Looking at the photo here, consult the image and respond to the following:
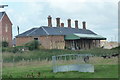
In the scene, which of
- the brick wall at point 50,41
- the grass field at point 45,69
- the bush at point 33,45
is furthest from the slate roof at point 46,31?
the grass field at point 45,69

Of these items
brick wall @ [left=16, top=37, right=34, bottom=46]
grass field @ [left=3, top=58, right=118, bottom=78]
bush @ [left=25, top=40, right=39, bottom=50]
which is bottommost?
grass field @ [left=3, top=58, right=118, bottom=78]

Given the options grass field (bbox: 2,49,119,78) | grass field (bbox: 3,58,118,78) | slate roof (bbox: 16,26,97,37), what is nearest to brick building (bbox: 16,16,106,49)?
slate roof (bbox: 16,26,97,37)

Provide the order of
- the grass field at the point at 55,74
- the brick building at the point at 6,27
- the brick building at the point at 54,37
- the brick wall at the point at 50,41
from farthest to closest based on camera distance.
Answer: the brick building at the point at 6,27 → the brick building at the point at 54,37 → the brick wall at the point at 50,41 → the grass field at the point at 55,74

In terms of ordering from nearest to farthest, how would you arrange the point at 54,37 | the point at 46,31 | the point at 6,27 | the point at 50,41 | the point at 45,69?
the point at 45,69 → the point at 50,41 → the point at 54,37 → the point at 46,31 → the point at 6,27

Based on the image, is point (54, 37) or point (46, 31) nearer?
point (54, 37)

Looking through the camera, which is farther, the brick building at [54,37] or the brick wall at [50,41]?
the brick building at [54,37]

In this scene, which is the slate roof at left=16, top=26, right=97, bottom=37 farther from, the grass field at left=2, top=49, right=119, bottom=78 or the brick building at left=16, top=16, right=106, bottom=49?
the grass field at left=2, top=49, right=119, bottom=78

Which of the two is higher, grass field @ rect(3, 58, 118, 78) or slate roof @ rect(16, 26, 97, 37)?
slate roof @ rect(16, 26, 97, 37)

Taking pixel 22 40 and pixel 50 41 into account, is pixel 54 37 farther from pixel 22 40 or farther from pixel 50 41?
pixel 22 40

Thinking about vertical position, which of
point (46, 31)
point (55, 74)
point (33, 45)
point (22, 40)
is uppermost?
point (46, 31)

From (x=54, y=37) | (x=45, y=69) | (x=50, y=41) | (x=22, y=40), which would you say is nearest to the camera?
(x=45, y=69)

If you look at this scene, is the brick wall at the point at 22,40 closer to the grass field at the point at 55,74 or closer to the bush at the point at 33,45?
the bush at the point at 33,45

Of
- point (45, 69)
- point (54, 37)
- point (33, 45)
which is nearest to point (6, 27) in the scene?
point (54, 37)

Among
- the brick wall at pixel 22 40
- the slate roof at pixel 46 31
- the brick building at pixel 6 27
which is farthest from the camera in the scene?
the brick building at pixel 6 27
